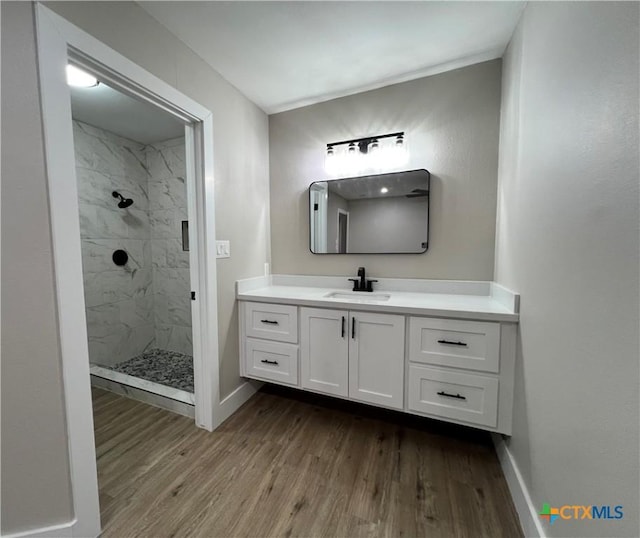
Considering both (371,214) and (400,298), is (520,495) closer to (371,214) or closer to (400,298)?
(400,298)

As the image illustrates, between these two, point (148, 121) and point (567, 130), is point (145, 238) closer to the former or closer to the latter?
point (148, 121)

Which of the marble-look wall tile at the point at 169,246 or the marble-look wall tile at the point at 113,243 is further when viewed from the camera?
the marble-look wall tile at the point at 169,246

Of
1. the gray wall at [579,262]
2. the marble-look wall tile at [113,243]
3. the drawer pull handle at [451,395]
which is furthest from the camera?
the marble-look wall tile at [113,243]

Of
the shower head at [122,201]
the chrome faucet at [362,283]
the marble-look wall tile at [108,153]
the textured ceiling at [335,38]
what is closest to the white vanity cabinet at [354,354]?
the chrome faucet at [362,283]

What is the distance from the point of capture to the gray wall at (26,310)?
33.4 inches

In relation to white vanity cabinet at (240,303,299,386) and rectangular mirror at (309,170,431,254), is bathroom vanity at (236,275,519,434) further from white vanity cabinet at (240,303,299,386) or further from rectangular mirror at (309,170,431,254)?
rectangular mirror at (309,170,431,254)

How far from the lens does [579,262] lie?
0.79m

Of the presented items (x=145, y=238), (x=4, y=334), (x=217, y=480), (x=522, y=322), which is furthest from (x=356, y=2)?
(x=145, y=238)

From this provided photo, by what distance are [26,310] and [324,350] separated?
137 cm

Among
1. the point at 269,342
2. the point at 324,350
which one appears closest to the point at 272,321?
the point at 269,342

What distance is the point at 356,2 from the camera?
126 centimetres

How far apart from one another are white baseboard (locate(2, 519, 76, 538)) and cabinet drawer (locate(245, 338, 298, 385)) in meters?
1.06

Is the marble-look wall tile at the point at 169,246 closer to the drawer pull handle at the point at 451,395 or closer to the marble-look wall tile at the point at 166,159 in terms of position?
the marble-look wall tile at the point at 166,159

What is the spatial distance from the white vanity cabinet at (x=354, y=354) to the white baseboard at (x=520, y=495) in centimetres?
56
